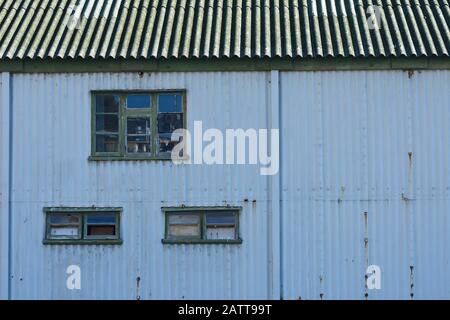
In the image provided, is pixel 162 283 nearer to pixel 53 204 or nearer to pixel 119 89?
pixel 53 204

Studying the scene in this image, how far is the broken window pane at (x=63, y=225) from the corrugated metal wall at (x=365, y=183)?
389cm

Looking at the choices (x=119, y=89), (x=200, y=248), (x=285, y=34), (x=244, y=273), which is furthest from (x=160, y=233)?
(x=285, y=34)

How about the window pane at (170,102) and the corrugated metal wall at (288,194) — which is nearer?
the corrugated metal wall at (288,194)

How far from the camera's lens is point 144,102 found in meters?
13.5

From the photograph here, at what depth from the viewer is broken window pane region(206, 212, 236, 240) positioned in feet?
43.5

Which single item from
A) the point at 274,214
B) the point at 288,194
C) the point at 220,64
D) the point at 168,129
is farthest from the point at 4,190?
the point at 288,194

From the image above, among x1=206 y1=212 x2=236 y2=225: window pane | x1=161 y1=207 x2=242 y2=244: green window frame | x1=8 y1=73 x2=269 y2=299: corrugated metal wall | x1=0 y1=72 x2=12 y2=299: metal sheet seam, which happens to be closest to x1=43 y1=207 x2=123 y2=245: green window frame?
x1=8 y1=73 x2=269 y2=299: corrugated metal wall

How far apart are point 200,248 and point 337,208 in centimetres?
261

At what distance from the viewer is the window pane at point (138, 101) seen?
13492 millimetres

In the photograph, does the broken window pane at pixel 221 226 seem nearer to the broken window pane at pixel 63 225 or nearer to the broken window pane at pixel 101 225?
the broken window pane at pixel 101 225

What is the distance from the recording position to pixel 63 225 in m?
13.4

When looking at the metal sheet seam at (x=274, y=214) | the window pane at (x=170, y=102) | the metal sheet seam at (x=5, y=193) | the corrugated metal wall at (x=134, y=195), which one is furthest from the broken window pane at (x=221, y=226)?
the metal sheet seam at (x=5, y=193)

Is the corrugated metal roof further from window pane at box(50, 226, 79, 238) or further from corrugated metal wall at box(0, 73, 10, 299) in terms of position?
window pane at box(50, 226, 79, 238)

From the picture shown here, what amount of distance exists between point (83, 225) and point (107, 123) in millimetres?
1949
